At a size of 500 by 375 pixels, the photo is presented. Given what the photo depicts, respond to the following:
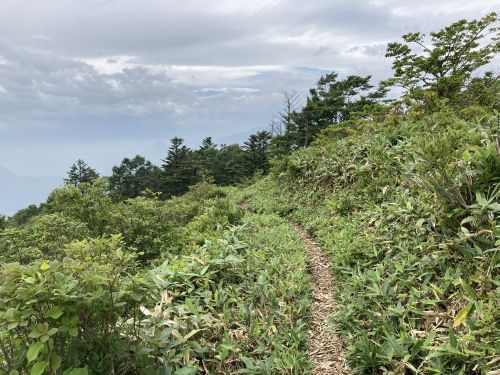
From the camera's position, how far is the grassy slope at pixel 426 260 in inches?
137

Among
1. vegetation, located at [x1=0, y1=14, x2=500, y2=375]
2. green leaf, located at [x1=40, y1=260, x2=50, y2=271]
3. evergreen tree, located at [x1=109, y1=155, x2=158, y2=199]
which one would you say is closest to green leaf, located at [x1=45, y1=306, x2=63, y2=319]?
vegetation, located at [x1=0, y1=14, x2=500, y2=375]

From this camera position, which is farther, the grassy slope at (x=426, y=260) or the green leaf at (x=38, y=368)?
the grassy slope at (x=426, y=260)

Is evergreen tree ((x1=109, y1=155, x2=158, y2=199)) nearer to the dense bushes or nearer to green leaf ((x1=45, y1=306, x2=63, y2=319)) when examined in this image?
the dense bushes

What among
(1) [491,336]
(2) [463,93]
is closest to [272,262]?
(1) [491,336]

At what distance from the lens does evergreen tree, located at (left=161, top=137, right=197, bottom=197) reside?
56.1 metres

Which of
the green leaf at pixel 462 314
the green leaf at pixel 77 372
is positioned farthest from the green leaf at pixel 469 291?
the green leaf at pixel 77 372

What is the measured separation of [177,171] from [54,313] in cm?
5529

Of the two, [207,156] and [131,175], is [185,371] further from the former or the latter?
[131,175]

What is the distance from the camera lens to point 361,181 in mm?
8320

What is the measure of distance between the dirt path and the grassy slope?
19 cm

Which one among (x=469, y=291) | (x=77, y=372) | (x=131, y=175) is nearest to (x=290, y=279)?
(x=469, y=291)

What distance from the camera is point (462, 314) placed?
3512 mm

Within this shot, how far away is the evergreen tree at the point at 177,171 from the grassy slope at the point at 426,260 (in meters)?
49.5

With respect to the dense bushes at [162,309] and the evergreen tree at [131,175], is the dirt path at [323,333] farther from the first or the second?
the evergreen tree at [131,175]
